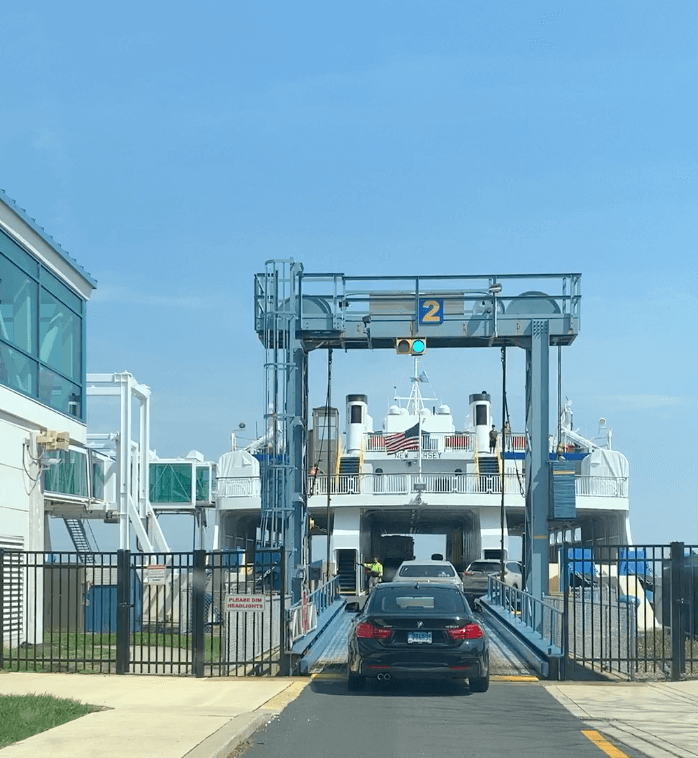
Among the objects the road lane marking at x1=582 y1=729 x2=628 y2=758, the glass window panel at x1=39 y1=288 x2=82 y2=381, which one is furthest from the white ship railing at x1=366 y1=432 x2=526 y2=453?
the road lane marking at x1=582 y1=729 x2=628 y2=758

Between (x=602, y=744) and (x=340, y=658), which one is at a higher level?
(x=602, y=744)

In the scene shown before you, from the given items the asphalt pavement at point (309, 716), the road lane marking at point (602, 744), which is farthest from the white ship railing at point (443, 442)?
the road lane marking at point (602, 744)

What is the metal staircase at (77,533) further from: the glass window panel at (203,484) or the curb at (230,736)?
the curb at (230,736)

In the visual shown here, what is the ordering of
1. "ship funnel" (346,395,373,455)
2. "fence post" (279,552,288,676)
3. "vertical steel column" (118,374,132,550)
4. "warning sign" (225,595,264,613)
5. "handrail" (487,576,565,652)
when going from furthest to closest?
"ship funnel" (346,395,373,455), "vertical steel column" (118,374,132,550), "handrail" (487,576,565,652), "warning sign" (225,595,264,613), "fence post" (279,552,288,676)

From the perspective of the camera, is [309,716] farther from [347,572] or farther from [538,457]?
[347,572]

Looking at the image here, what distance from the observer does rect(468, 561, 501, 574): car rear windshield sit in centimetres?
4259

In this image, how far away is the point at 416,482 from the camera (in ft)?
161

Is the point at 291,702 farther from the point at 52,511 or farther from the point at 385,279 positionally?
the point at 52,511

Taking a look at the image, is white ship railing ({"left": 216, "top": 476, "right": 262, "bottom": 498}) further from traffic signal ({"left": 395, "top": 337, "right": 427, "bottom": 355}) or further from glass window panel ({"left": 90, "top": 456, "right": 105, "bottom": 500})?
traffic signal ({"left": 395, "top": 337, "right": 427, "bottom": 355})

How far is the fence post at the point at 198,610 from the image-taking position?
56.7 feet

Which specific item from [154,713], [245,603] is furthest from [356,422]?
[154,713]

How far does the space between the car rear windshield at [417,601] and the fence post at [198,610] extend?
265 cm

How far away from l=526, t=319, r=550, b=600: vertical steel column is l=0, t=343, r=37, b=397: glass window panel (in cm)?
1077

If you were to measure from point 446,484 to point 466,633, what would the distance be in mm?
34564
